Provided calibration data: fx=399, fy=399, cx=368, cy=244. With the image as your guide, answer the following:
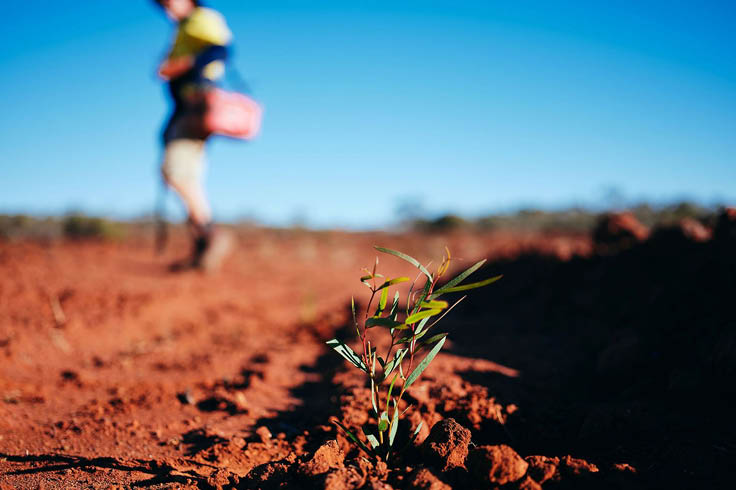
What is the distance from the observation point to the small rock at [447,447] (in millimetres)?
1227

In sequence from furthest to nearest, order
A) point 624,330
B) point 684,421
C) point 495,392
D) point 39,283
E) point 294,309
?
point 294,309 → point 39,283 → point 624,330 → point 495,392 → point 684,421

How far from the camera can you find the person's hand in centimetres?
396

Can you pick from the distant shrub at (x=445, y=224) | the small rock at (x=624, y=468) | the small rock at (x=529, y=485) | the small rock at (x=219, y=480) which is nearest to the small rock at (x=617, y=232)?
the small rock at (x=624, y=468)

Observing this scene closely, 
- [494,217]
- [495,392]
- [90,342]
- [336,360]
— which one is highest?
[494,217]

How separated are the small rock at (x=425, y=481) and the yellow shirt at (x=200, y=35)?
13.4 ft

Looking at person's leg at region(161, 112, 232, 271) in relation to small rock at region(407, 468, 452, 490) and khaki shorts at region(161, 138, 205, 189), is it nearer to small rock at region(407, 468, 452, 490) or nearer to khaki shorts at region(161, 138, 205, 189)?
khaki shorts at region(161, 138, 205, 189)

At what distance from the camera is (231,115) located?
Result: 161 inches

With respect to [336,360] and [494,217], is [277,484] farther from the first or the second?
[494,217]

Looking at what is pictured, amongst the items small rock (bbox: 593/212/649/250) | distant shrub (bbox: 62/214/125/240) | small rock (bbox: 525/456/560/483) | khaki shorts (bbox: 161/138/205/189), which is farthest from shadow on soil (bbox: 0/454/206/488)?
distant shrub (bbox: 62/214/125/240)

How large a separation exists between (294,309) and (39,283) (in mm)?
2459

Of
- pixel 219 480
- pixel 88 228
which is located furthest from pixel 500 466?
pixel 88 228

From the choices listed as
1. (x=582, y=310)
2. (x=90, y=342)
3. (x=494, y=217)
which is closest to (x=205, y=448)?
(x=90, y=342)

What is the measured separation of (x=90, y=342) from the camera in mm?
2984

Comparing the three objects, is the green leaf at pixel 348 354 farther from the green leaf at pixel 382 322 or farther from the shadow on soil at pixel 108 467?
the shadow on soil at pixel 108 467
